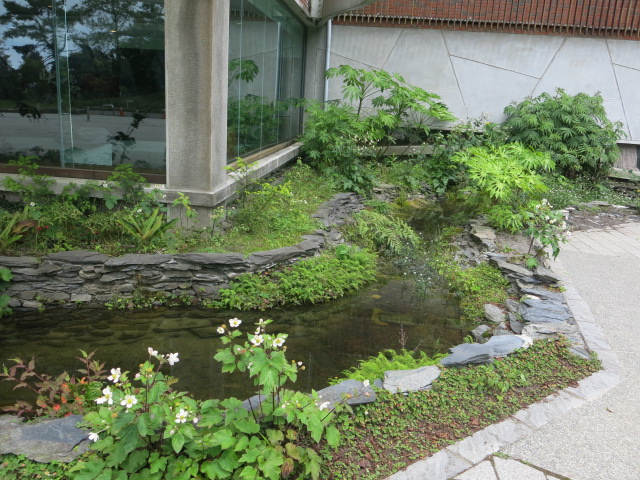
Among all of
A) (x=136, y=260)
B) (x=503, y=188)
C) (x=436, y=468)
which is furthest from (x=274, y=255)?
(x=503, y=188)

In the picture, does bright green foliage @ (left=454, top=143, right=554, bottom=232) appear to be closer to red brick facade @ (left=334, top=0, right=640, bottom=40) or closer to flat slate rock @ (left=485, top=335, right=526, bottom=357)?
flat slate rock @ (left=485, top=335, right=526, bottom=357)

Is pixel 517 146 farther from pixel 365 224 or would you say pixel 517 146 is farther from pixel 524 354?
pixel 524 354

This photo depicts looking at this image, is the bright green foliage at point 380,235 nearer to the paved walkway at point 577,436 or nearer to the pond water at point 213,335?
the pond water at point 213,335

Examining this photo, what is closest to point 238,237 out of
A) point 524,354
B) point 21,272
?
point 21,272

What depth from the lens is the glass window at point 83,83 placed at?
5746 mm

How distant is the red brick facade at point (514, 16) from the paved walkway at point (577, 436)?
8358mm

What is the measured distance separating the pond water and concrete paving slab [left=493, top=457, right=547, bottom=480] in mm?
1459

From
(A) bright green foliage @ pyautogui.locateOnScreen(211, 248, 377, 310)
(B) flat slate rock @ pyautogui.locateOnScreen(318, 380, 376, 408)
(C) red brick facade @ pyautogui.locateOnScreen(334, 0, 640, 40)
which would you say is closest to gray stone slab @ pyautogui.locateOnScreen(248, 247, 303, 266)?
(A) bright green foliage @ pyautogui.locateOnScreen(211, 248, 377, 310)

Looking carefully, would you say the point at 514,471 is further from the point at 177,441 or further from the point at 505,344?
the point at 177,441

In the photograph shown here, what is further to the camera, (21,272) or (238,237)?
→ (238,237)

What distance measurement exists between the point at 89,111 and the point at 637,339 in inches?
235

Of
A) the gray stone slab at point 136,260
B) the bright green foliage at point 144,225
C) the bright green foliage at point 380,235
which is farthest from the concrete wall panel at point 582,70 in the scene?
the gray stone slab at point 136,260

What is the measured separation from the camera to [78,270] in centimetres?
504

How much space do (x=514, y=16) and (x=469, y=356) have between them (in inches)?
381
